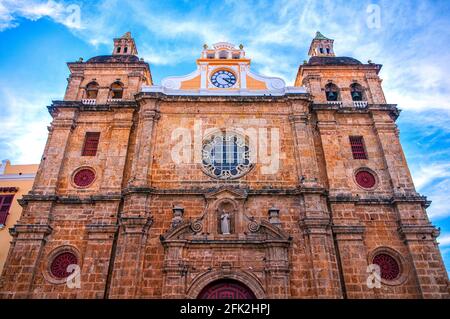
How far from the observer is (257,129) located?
1641 cm

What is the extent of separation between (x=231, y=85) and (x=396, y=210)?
33.8 feet

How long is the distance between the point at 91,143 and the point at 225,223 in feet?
26.6

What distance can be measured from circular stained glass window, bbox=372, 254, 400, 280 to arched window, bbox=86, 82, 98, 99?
16.6 m

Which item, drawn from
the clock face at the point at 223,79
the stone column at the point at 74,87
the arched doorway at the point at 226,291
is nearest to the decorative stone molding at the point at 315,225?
the arched doorway at the point at 226,291

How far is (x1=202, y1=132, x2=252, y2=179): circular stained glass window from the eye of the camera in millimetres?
15266

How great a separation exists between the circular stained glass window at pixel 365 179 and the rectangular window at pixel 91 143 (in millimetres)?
12808

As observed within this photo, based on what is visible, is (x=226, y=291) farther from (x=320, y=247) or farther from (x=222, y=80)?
(x=222, y=80)

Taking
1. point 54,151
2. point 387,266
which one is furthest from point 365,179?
point 54,151

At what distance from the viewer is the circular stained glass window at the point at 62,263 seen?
13.1 meters

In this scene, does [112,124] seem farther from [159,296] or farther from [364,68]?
[364,68]

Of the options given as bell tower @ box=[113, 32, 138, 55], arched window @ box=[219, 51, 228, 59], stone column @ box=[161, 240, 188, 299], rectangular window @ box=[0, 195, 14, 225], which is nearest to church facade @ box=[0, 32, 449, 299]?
stone column @ box=[161, 240, 188, 299]

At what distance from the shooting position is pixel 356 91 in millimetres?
18781

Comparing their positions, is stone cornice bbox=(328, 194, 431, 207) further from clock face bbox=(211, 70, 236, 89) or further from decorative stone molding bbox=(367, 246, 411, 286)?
clock face bbox=(211, 70, 236, 89)

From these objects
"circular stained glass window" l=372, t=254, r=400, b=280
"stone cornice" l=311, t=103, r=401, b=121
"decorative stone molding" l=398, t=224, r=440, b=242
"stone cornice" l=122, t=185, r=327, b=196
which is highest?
"stone cornice" l=311, t=103, r=401, b=121
